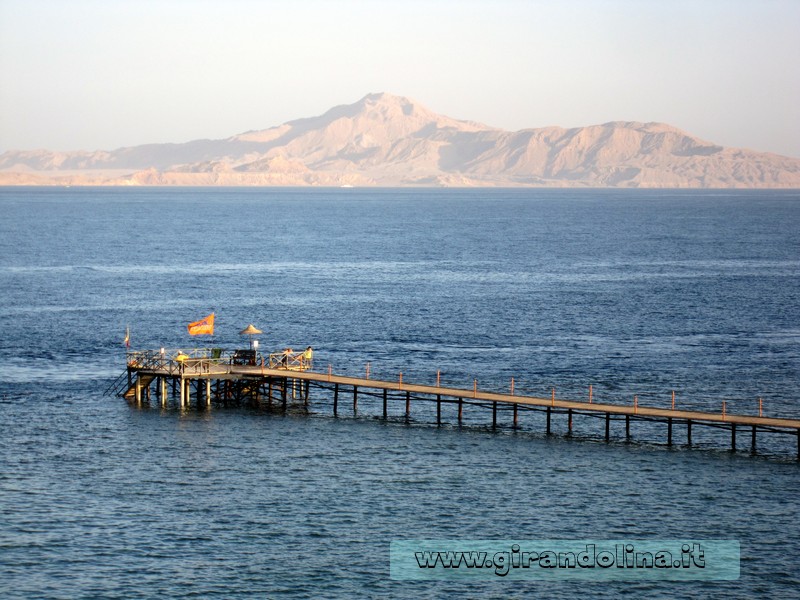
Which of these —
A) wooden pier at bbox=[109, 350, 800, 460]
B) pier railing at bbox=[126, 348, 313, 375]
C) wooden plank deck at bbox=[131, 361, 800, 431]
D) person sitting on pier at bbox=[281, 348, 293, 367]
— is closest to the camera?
wooden plank deck at bbox=[131, 361, 800, 431]

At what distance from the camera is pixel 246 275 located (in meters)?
149

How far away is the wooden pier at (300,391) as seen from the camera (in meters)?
67.8

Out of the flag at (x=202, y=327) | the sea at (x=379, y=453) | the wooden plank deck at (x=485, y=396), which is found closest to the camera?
the sea at (x=379, y=453)

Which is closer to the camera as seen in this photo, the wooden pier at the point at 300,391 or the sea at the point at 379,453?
the sea at the point at 379,453

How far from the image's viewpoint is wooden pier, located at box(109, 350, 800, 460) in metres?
67.8

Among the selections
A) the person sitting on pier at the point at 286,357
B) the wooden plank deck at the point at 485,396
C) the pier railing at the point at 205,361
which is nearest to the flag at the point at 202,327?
the pier railing at the point at 205,361

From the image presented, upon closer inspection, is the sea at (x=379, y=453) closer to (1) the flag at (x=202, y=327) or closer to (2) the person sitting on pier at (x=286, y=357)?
(2) the person sitting on pier at (x=286, y=357)

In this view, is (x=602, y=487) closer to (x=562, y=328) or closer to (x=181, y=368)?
(x=181, y=368)

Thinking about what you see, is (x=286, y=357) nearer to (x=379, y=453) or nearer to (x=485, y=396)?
(x=485, y=396)

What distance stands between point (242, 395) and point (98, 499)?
24.1m

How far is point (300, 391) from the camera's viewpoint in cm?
7825

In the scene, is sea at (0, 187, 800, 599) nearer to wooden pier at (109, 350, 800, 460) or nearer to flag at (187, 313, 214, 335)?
wooden pier at (109, 350, 800, 460)

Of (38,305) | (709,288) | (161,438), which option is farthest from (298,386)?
(709,288)

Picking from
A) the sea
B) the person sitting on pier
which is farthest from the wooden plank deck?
the sea
